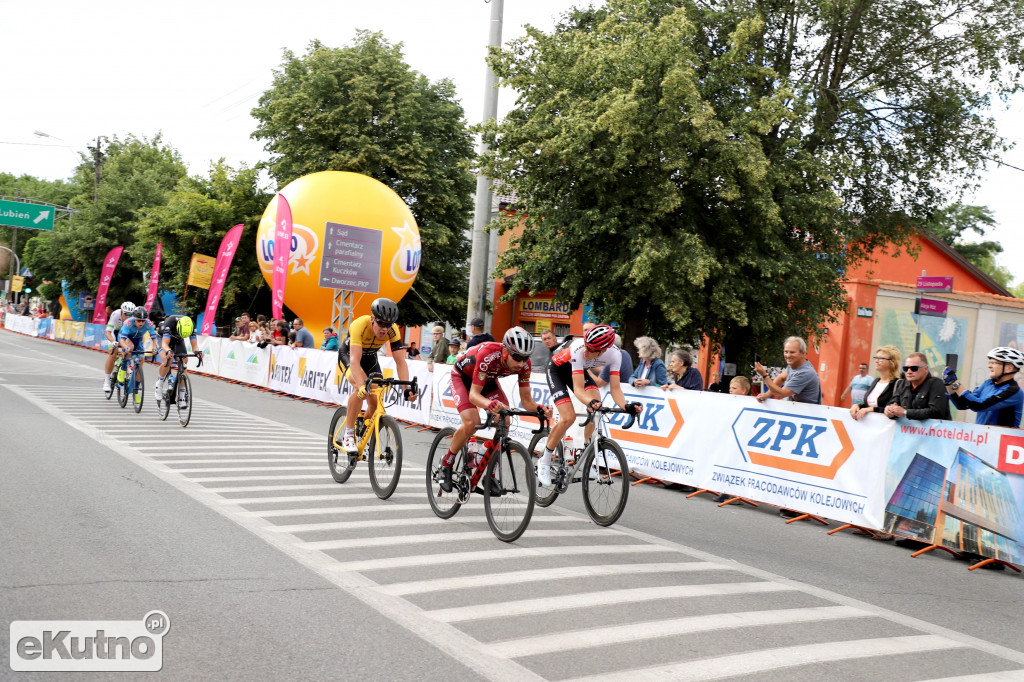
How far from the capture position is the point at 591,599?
5.76 m

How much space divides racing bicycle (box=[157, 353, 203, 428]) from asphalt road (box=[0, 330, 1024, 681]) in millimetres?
3475

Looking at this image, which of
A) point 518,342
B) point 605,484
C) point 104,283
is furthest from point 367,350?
point 104,283

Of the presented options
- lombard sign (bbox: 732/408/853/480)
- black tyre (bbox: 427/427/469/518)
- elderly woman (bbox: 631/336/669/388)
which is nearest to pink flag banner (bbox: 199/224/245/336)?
elderly woman (bbox: 631/336/669/388)

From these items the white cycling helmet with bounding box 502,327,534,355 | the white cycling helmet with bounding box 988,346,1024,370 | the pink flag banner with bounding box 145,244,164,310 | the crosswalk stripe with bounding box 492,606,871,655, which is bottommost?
the crosswalk stripe with bounding box 492,606,871,655

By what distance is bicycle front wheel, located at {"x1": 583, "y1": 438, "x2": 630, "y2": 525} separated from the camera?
27.3ft

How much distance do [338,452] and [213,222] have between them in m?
31.0

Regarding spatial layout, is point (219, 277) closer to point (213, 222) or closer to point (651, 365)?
point (213, 222)

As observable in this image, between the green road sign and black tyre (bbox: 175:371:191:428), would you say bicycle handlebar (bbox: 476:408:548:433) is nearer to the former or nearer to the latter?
black tyre (bbox: 175:371:191:428)

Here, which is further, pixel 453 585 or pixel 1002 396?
pixel 1002 396

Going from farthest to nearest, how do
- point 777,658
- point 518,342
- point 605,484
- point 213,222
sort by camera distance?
1. point 213,222
2. point 605,484
3. point 518,342
4. point 777,658

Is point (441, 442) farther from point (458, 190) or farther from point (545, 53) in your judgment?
point (458, 190)

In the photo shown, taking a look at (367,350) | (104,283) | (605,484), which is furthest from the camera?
(104,283)

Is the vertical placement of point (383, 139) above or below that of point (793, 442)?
above
